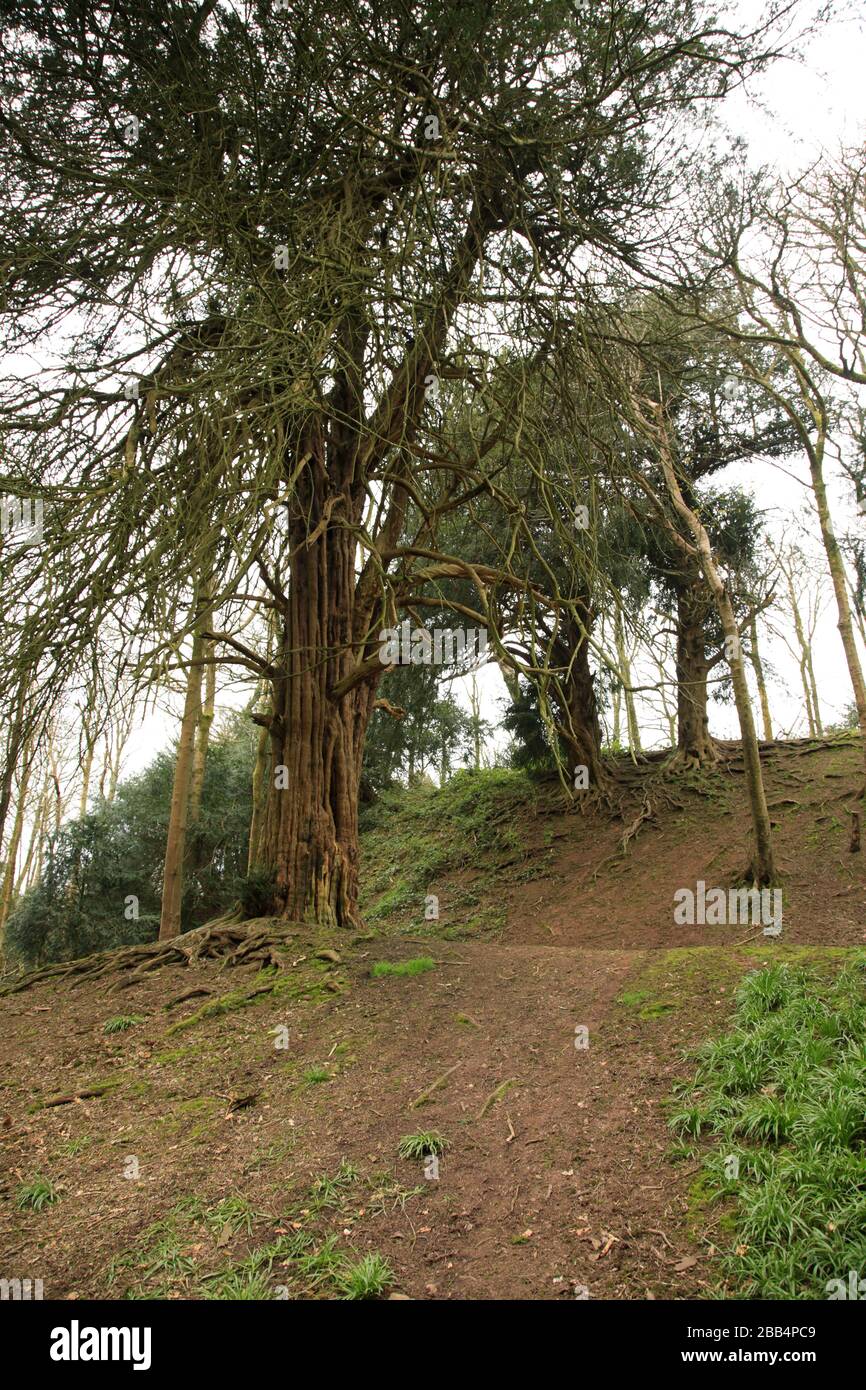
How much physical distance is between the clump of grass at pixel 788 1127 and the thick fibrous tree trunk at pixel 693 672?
8554mm

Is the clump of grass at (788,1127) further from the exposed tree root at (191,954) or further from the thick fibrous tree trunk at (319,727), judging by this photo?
the thick fibrous tree trunk at (319,727)

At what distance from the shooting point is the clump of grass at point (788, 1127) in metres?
2.59

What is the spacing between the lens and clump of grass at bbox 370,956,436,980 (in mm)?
5445

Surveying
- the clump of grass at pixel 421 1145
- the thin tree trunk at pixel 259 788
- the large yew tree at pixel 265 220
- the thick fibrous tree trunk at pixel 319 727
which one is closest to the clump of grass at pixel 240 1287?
the clump of grass at pixel 421 1145

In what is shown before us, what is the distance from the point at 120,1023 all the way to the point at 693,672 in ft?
33.5

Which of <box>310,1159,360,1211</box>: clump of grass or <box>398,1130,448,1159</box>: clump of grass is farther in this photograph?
<box>398,1130,448,1159</box>: clump of grass

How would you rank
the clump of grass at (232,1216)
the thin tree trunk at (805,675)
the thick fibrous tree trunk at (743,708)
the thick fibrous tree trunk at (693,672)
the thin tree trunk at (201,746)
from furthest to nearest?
1. the thin tree trunk at (805,675)
2. the thick fibrous tree trunk at (693,672)
3. the thin tree trunk at (201,746)
4. the thick fibrous tree trunk at (743,708)
5. the clump of grass at (232,1216)

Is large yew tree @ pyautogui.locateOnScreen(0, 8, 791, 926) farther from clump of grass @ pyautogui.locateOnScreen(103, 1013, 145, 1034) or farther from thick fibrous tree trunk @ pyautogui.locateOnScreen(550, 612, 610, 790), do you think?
thick fibrous tree trunk @ pyautogui.locateOnScreen(550, 612, 610, 790)

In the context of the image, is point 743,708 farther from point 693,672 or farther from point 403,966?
point 693,672

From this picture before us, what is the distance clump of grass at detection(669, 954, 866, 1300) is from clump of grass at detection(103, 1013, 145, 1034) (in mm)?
3428

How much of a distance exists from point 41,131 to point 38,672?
3.45 meters

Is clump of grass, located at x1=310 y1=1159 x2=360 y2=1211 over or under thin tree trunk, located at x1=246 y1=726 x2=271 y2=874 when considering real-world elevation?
under

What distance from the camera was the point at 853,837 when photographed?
905 centimetres

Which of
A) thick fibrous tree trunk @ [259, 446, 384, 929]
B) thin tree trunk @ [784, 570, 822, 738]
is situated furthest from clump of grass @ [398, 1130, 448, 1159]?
thin tree trunk @ [784, 570, 822, 738]
